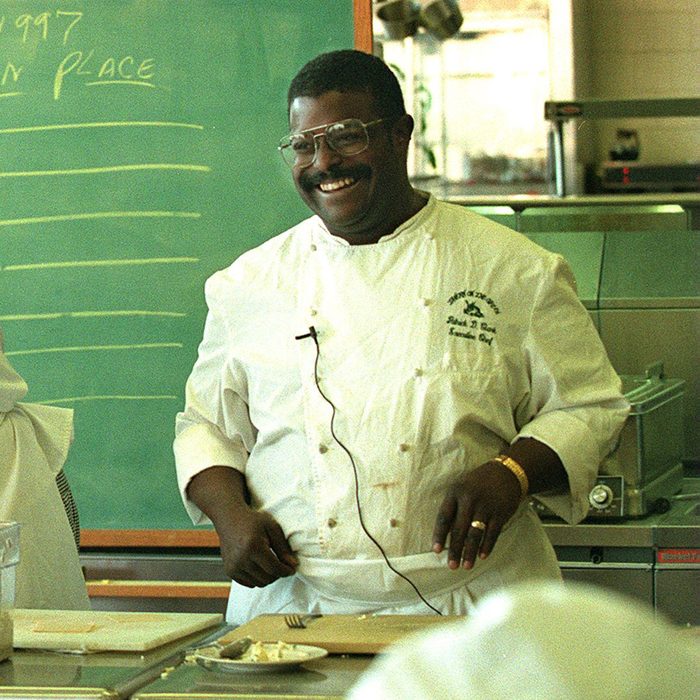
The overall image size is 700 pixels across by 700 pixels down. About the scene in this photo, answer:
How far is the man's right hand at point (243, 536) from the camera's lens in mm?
1903

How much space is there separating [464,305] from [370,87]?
0.34 meters

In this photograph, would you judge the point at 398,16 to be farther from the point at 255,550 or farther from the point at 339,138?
the point at 255,550

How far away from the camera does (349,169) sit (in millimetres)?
1960

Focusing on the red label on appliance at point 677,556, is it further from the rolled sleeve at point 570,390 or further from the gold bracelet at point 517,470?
the gold bracelet at point 517,470

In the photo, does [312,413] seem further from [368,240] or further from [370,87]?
[370,87]

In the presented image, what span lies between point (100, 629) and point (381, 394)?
1.64ft

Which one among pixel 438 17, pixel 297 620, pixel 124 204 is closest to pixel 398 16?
pixel 438 17

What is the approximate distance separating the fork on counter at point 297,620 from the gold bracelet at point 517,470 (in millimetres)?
335

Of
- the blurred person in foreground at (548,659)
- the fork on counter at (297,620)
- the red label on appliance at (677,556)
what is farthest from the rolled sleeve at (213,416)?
the blurred person in foreground at (548,659)

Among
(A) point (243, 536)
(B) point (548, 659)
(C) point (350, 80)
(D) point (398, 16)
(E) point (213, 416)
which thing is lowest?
(A) point (243, 536)

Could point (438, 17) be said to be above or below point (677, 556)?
above

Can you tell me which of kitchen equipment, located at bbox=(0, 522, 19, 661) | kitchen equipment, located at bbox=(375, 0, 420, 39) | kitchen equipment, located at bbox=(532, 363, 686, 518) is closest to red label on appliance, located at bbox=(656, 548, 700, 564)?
kitchen equipment, located at bbox=(532, 363, 686, 518)

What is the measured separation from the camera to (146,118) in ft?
9.63

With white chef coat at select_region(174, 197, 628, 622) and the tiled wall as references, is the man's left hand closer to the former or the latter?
white chef coat at select_region(174, 197, 628, 622)
